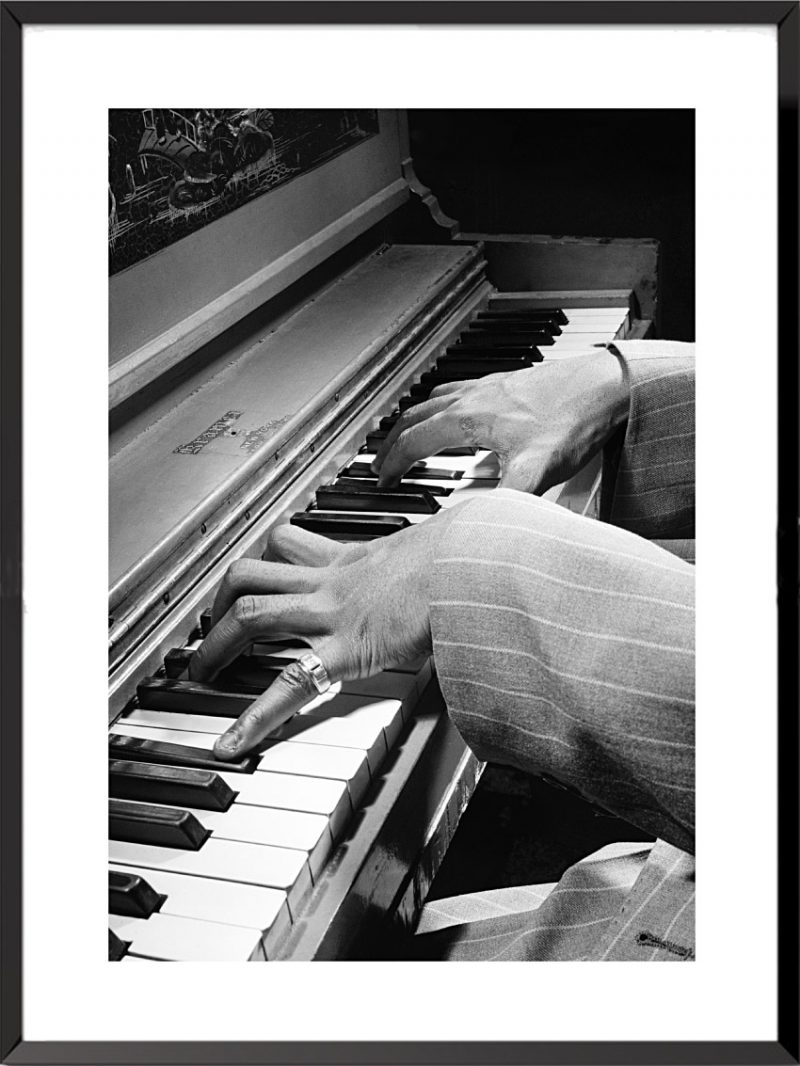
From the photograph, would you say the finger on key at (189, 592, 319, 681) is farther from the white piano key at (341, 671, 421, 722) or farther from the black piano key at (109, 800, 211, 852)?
the black piano key at (109, 800, 211, 852)

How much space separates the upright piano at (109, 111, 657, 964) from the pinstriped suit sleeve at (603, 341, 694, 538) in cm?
5

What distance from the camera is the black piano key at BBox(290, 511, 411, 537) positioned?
132 cm

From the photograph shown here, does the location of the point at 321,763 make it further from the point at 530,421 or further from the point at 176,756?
the point at 530,421

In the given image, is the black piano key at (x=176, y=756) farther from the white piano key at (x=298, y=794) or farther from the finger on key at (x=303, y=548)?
the finger on key at (x=303, y=548)

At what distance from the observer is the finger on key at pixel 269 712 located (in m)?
0.92

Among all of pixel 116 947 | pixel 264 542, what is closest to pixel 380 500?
pixel 264 542

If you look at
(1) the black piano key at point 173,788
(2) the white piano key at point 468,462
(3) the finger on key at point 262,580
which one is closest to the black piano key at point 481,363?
(2) the white piano key at point 468,462

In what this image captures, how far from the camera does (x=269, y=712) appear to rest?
36.5 inches

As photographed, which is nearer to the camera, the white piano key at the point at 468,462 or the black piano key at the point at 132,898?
the black piano key at the point at 132,898

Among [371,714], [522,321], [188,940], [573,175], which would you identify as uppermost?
[573,175]

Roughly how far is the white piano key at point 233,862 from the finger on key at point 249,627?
217mm

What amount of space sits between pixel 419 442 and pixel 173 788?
690 mm
